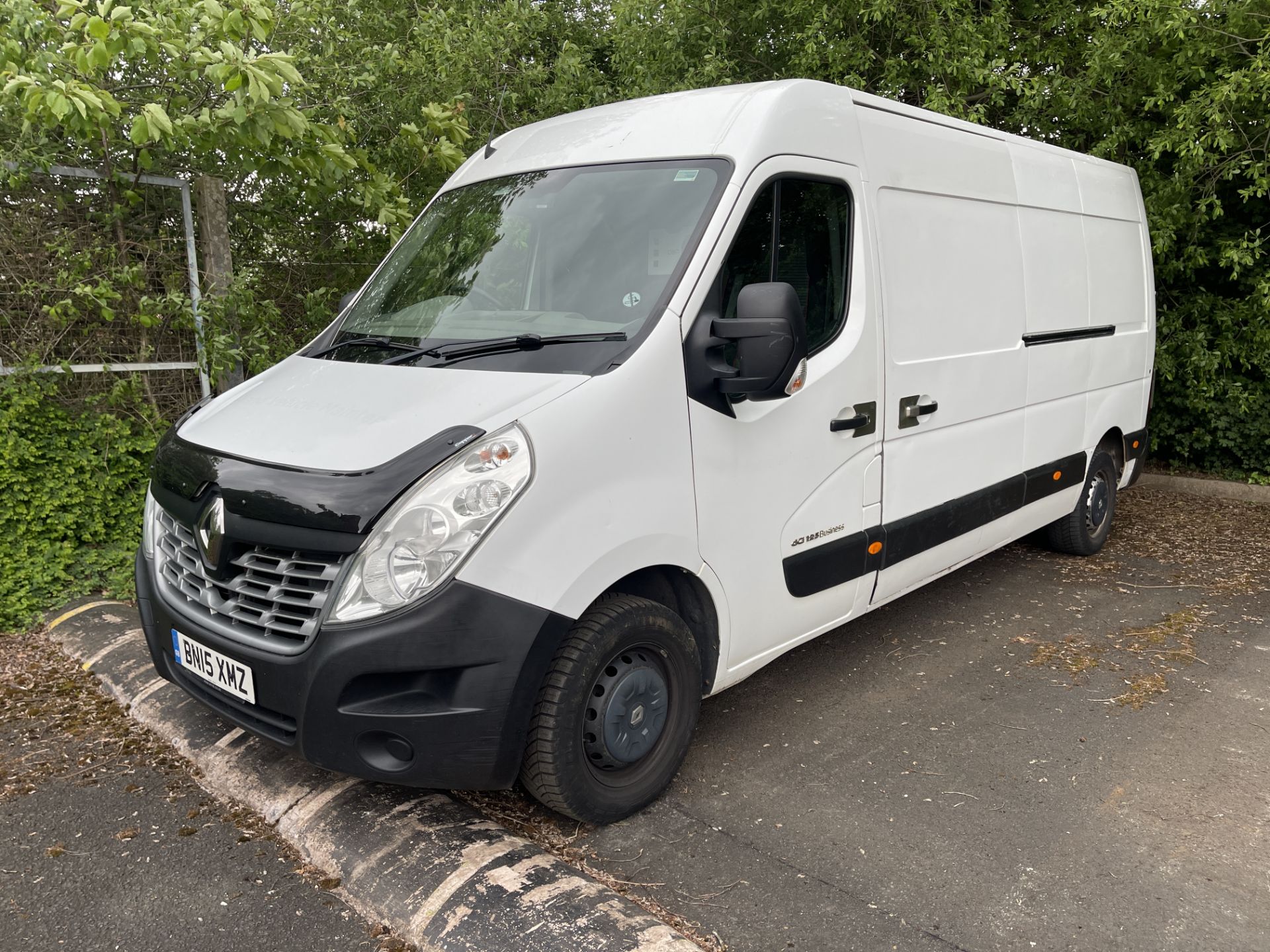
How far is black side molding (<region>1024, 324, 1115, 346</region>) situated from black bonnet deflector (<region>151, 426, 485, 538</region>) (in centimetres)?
344

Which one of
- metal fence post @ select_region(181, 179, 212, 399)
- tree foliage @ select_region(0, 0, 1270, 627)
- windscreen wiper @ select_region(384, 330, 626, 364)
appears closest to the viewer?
windscreen wiper @ select_region(384, 330, 626, 364)

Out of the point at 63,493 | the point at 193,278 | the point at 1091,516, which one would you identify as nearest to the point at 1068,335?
the point at 1091,516

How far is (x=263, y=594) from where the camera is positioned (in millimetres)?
2756

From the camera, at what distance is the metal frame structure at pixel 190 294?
17.8 feet

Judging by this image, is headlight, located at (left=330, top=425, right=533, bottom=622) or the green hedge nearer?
headlight, located at (left=330, top=425, right=533, bottom=622)

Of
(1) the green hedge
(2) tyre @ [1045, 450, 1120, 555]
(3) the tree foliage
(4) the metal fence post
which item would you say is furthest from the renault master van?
(4) the metal fence post

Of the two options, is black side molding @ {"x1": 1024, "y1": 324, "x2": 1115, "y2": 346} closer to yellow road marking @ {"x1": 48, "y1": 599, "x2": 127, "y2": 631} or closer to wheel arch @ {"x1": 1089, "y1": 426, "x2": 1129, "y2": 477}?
wheel arch @ {"x1": 1089, "y1": 426, "x2": 1129, "y2": 477}

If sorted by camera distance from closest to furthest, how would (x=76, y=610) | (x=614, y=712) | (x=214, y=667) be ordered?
(x=214, y=667) < (x=614, y=712) < (x=76, y=610)

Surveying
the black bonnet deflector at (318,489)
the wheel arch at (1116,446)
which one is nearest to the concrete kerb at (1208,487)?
the wheel arch at (1116,446)

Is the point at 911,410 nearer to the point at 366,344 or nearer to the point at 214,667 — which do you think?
the point at 366,344

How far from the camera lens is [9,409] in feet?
16.4

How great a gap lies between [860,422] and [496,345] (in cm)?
147

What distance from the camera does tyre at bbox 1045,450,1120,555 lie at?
6.04 meters

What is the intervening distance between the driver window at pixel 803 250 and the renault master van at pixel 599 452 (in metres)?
0.01
